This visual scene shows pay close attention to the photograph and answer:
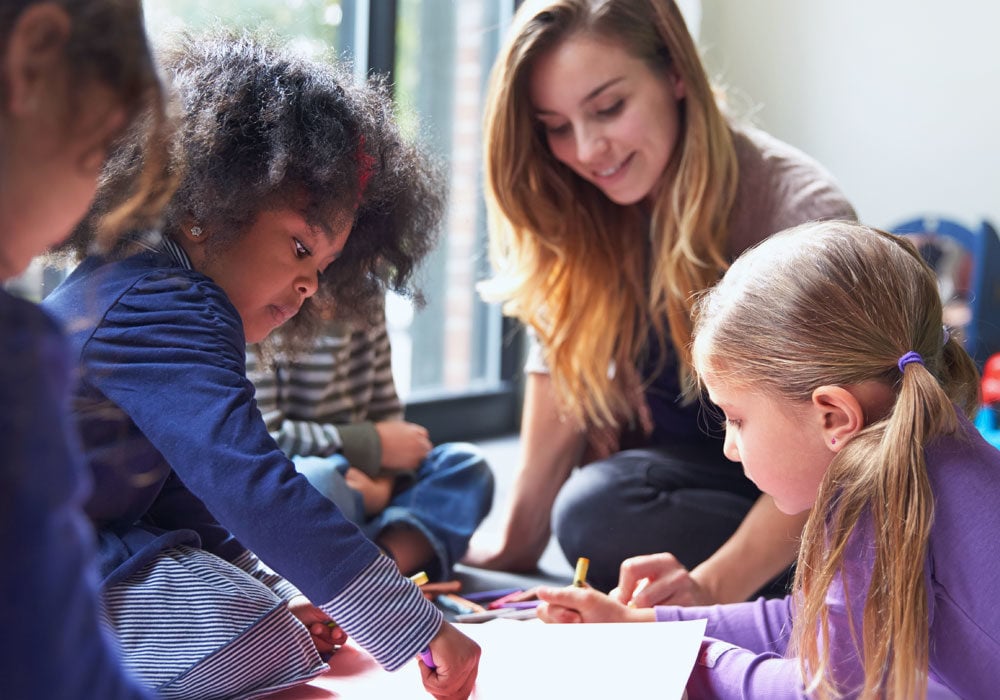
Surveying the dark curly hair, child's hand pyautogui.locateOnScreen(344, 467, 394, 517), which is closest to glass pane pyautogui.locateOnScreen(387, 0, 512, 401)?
child's hand pyautogui.locateOnScreen(344, 467, 394, 517)

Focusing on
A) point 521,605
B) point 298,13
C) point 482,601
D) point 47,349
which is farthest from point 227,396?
Answer: point 298,13

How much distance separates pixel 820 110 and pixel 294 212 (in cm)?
215

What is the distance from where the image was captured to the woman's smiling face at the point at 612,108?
4.50 feet

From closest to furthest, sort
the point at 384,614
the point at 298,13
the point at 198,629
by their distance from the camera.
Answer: the point at 384,614 → the point at 198,629 → the point at 298,13

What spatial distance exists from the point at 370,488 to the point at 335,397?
0.48 feet

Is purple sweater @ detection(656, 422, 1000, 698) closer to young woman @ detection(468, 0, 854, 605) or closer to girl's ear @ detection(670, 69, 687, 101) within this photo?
young woman @ detection(468, 0, 854, 605)

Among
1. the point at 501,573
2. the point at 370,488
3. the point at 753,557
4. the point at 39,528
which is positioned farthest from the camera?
the point at 501,573

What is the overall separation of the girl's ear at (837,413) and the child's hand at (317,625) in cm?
50

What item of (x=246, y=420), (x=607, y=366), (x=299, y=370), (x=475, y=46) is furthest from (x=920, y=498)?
(x=475, y=46)

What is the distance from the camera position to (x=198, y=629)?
0.90m

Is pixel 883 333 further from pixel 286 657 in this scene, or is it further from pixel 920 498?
pixel 286 657

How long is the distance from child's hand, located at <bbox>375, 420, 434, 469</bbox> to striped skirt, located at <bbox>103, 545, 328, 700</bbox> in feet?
1.92

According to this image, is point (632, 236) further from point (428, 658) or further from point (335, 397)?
point (428, 658)

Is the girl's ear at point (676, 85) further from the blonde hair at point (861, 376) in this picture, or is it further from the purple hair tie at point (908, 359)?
the purple hair tie at point (908, 359)
